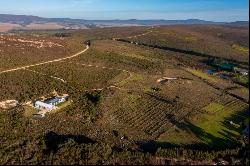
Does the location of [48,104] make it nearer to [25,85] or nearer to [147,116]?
[25,85]

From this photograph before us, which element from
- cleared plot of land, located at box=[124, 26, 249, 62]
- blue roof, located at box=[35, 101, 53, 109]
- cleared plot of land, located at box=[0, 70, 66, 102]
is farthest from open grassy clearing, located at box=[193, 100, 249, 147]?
cleared plot of land, located at box=[124, 26, 249, 62]

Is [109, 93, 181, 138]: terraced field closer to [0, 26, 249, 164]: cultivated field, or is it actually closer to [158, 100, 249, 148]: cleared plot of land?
[0, 26, 249, 164]: cultivated field

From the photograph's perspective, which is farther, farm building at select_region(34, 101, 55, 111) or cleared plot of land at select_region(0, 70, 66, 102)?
cleared plot of land at select_region(0, 70, 66, 102)

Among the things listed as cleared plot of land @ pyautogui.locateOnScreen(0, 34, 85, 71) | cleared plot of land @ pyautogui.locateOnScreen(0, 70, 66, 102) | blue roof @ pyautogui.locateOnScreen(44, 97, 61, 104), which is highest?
cleared plot of land @ pyautogui.locateOnScreen(0, 34, 85, 71)

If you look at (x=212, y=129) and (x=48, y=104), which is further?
(x=48, y=104)

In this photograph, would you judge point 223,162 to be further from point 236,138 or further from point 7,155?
point 7,155

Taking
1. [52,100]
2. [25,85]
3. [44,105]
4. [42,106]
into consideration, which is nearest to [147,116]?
[52,100]

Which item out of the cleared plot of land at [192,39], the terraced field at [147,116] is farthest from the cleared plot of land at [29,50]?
the cleared plot of land at [192,39]

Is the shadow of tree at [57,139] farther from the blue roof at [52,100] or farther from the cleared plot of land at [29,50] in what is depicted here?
the cleared plot of land at [29,50]

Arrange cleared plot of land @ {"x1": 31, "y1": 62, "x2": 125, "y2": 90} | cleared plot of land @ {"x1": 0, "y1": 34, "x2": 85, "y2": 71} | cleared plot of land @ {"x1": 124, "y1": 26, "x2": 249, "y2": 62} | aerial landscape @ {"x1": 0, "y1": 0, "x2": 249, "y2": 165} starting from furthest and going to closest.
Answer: cleared plot of land @ {"x1": 124, "y1": 26, "x2": 249, "y2": 62}, cleared plot of land @ {"x1": 0, "y1": 34, "x2": 85, "y2": 71}, cleared plot of land @ {"x1": 31, "y1": 62, "x2": 125, "y2": 90}, aerial landscape @ {"x1": 0, "y1": 0, "x2": 249, "y2": 165}
